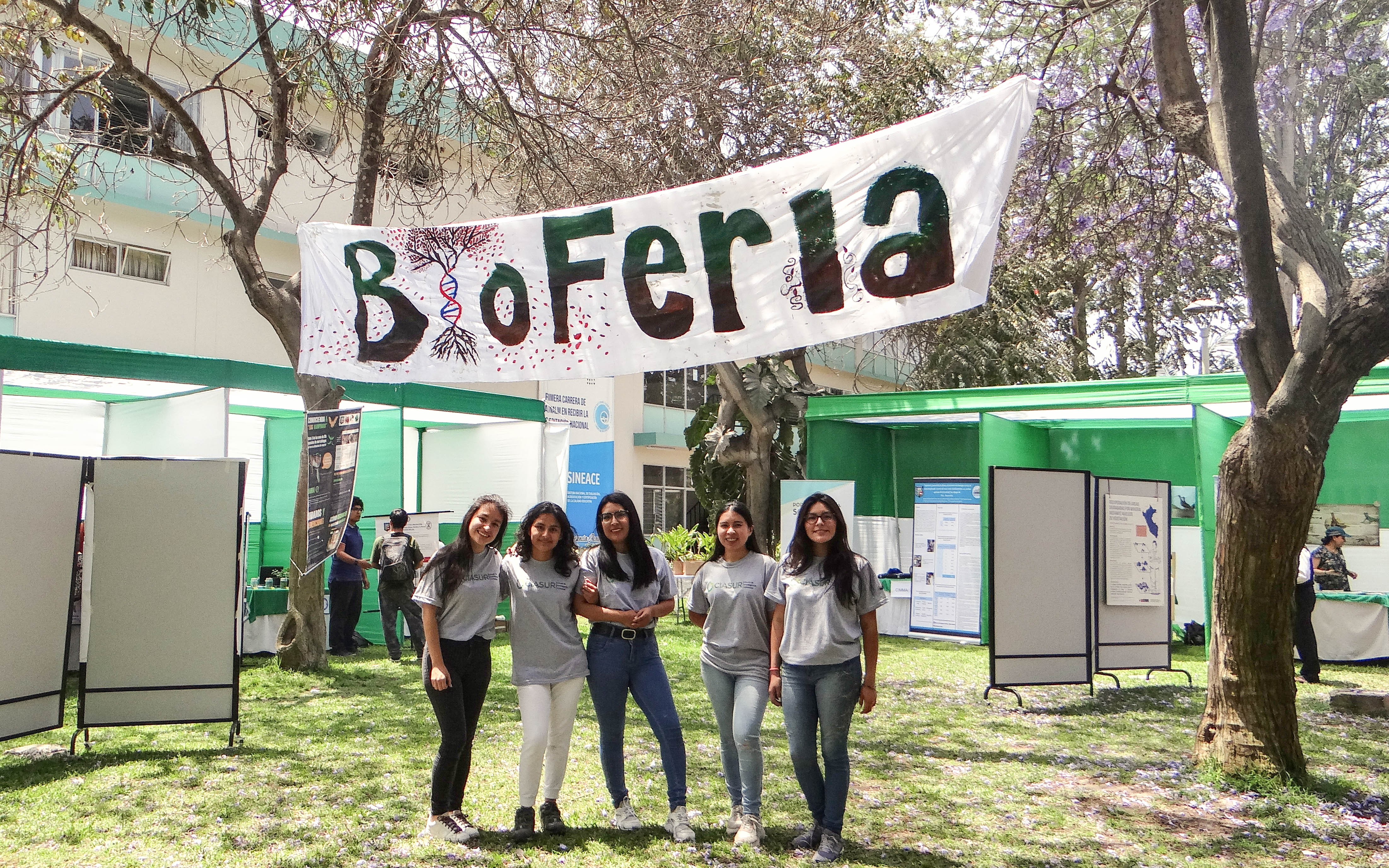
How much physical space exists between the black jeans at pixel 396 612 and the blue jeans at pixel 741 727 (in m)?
6.23

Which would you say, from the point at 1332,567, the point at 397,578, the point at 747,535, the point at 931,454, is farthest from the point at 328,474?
the point at 1332,567

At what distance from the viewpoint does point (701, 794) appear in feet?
18.4

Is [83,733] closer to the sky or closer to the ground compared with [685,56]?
closer to the ground

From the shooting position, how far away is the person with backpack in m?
10.6

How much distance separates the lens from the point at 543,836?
15.6 feet

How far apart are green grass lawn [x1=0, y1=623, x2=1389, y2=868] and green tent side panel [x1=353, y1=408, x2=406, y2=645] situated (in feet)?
12.4

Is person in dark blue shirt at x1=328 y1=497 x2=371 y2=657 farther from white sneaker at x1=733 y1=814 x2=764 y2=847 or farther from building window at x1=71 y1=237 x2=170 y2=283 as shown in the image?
building window at x1=71 y1=237 x2=170 y2=283

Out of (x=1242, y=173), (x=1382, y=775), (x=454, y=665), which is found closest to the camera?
(x=454, y=665)

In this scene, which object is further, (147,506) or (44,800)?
(147,506)

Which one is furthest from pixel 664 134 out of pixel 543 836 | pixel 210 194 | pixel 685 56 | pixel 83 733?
pixel 543 836

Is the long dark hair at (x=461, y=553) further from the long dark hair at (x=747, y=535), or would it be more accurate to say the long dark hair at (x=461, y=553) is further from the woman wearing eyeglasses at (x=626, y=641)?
the long dark hair at (x=747, y=535)

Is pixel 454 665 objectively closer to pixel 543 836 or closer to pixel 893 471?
pixel 543 836

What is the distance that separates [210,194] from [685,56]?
4.94 metres

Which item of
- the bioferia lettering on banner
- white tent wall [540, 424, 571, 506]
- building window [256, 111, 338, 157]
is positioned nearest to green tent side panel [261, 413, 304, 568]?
white tent wall [540, 424, 571, 506]
